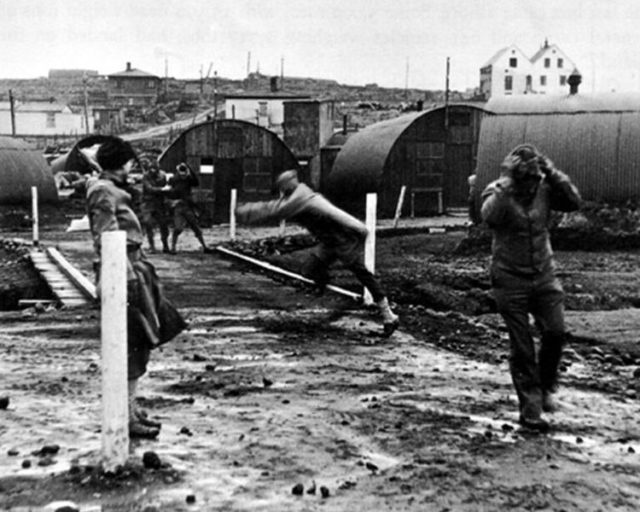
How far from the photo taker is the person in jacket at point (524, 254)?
258 inches

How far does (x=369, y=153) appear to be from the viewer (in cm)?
3769

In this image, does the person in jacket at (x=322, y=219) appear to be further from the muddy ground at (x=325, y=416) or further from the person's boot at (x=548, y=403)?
the person's boot at (x=548, y=403)

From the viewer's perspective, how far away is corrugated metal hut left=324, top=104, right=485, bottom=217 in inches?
1432

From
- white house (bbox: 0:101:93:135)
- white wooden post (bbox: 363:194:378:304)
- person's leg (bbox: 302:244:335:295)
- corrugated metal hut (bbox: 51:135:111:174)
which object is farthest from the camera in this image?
white house (bbox: 0:101:93:135)

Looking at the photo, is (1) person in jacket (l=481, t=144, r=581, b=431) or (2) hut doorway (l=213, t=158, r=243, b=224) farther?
(2) hut doorway (l=213, t=158, r=243, b=224)

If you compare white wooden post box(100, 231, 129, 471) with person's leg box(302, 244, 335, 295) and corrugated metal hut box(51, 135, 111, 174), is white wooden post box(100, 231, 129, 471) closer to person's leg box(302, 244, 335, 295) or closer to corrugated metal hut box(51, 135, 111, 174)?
person's leg box(302, 244, 335, 295)

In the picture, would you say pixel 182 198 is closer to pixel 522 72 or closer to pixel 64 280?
pixel 64 280

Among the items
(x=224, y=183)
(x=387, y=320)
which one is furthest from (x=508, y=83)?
(x=387, y=320)

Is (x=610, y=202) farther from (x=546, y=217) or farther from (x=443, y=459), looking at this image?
(x=443, y=459)

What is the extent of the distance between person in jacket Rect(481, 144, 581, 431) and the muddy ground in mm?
523

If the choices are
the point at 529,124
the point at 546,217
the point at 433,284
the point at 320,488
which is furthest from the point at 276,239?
the point at 320,488

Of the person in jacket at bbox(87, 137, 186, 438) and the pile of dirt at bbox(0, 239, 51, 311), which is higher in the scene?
the person in jacket at bbox(87, 137, 186, 438)

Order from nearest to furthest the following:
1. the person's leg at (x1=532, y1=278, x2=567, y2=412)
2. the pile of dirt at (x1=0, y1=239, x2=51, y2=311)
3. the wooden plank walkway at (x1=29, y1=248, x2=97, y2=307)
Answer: the person's leg at (x1=532, y1=278, x2=567, y2=412)
the wooden plank walkway at (x1=29, y1=248, x2=97, y2=307)
the pile of dirt at (x1=0, y1=239, x2=51, y2=311)

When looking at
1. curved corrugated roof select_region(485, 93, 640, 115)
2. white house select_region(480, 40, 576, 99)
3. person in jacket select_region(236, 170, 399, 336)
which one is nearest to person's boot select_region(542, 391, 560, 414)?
person in jacket select_region(236, 170, 399, 336)
